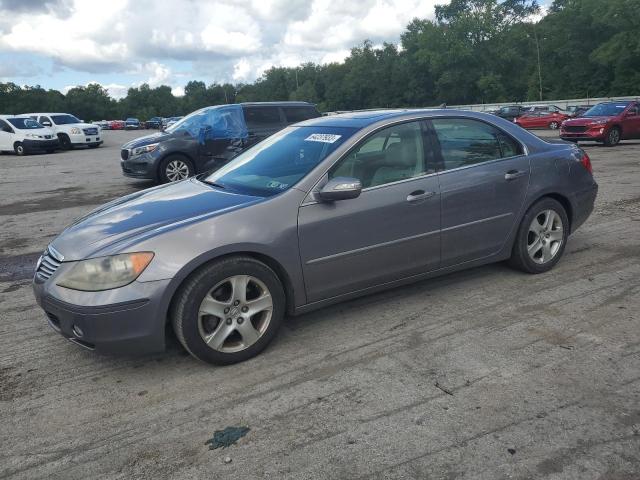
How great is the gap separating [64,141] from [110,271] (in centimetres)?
2581

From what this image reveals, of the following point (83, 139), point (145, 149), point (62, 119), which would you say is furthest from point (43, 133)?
point (145, 149)

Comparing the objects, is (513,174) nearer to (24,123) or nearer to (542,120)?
(24,123)

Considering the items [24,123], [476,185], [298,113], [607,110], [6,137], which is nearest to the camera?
[476,185]

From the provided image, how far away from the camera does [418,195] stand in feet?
13.5

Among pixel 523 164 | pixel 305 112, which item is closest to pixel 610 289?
pixel 523 164

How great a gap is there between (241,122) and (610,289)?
8.51 m

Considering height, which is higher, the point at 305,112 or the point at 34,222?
the point at 305,112

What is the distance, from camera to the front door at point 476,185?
4324 mm

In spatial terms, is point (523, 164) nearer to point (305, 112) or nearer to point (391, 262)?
point (391, 262)

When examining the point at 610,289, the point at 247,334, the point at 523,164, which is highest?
the point at 523,164

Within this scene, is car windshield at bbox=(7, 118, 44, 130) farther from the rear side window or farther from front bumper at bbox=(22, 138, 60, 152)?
the rear side window

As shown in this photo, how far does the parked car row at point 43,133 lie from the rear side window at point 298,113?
16372 millimetres

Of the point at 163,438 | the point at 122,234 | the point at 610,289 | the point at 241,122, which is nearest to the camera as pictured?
the point at 163,438

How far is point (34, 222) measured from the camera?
854 centimetres
